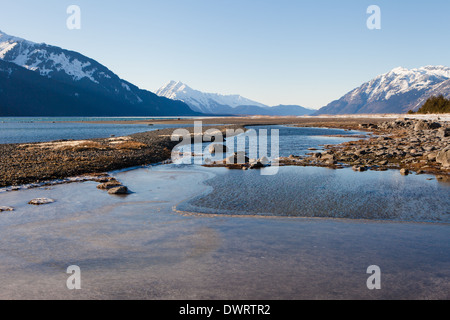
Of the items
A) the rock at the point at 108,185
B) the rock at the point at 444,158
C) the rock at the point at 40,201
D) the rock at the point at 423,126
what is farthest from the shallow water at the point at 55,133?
the rock at the point at 423,126

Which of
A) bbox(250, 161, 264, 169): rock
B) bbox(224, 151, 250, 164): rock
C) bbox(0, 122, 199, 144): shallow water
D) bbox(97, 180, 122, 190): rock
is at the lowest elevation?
bbox(97, 180, 122, 190): rock

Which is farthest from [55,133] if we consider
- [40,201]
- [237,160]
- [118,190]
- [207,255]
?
[207,255]

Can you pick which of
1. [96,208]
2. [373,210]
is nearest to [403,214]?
[373,210]

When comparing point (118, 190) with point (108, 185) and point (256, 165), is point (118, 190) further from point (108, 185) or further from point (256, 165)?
point (256, 165)

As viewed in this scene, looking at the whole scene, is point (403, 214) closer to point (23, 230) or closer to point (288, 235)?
point (288, 235)

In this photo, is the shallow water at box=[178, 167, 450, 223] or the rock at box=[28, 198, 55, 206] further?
the rock at box=[28, 198, 55, 206]

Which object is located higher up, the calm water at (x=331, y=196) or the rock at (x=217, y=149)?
the rock at (x=217, y=149)

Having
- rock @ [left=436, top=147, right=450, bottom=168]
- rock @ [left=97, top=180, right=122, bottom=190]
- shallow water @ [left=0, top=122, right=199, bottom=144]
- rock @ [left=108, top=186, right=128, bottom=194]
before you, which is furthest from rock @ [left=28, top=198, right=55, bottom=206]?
shallow water @ [left=0, top=122, right=199, bottom=144]

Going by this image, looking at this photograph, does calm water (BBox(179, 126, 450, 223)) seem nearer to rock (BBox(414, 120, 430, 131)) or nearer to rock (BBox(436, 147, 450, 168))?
rock (BBox(436, 147, 450, 168))

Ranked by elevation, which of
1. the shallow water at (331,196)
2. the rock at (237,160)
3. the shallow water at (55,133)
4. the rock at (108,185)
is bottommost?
the shallow water at (331,196)

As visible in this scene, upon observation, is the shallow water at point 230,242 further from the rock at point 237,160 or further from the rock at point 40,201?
the rock at point 237,160

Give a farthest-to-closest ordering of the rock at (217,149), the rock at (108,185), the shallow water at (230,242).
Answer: the rock at (217,149) < the rock at (108,185) < the shallow water at (230,242)

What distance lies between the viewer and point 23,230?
12812 millimetres
